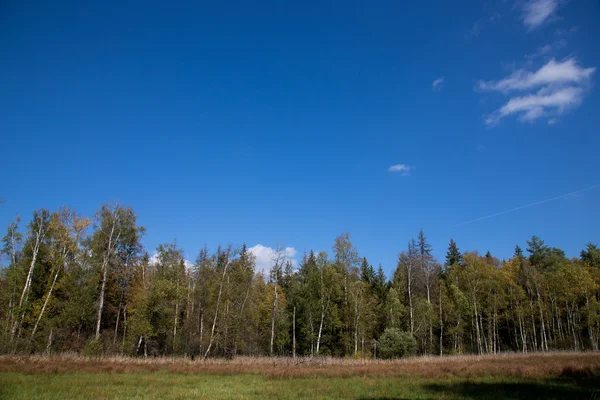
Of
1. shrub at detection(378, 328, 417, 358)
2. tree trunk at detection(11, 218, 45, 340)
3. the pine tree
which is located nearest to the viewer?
tree trunk at detection(11, 218, 45, 340)

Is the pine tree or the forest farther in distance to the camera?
the pine tree

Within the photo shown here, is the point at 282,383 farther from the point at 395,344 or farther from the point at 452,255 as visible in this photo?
the point at 452,255

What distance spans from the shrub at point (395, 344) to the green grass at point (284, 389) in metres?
19.3

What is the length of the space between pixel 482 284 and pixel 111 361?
177 feet

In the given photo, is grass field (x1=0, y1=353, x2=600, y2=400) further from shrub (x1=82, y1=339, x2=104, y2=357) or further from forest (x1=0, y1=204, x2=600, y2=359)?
forest (x1=0, y1=204, x2=600, y2=359)

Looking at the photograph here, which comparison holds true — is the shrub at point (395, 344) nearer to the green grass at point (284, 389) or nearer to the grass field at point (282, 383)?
the grass field at point (282, 383)

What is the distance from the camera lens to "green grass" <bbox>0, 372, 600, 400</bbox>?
1467cm

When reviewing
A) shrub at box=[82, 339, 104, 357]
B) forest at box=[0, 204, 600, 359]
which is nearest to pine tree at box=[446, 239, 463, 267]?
forest at box=[0, 204, 600, 359]

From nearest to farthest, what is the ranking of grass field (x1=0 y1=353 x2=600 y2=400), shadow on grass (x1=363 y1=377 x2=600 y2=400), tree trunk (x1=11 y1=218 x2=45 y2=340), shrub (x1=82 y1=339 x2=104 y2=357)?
shadow on grass (x1=363 y1=377 x2=600 y2=400), grass field (x1=0 y1=353 x2=600 y2=400), shrub (x1=82 y1=339 x2=104 y2=357), tree trunk (x1=11 y1=218 x2=45 y2=340)

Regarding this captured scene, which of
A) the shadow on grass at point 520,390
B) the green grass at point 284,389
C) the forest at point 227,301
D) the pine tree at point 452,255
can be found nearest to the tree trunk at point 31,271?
the forest at point 227,301

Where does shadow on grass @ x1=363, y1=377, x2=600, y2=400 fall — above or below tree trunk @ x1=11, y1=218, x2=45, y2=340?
below

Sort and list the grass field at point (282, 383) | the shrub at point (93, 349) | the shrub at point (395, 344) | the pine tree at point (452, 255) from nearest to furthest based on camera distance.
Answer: the grass field at point (282, 383) < the shrub at point (93, 349) < the shrub at point (395, 344) < the pine tree at point (452, 255)

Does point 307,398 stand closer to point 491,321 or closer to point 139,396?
point 139,396

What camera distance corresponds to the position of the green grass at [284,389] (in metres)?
14.7
